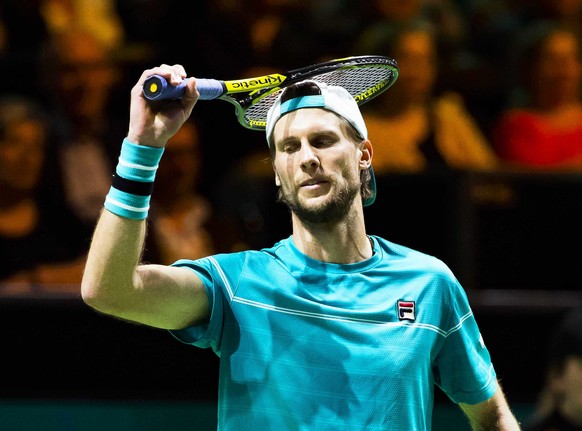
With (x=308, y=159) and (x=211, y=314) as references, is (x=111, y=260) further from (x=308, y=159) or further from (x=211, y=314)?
(x=308, y=159)

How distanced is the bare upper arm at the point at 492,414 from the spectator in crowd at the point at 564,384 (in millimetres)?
1579

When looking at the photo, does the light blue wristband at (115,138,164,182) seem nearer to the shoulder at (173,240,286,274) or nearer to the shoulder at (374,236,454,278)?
the shoulder at (173,240,286,274)

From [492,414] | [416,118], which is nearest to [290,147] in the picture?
[492,414]

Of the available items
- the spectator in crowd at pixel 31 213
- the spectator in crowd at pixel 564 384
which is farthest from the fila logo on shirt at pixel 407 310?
the spectator in crowd at pixel 31 213

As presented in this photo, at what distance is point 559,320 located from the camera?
16.8 ft

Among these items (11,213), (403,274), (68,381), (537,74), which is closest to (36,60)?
(11,213)

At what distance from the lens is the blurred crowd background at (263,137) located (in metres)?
5.19

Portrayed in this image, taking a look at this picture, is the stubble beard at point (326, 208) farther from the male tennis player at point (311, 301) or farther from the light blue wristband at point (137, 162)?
the light blue wristband at point (137, 162)

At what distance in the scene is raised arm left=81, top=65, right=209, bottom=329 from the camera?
2.61m

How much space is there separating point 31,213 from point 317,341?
9.05 ft

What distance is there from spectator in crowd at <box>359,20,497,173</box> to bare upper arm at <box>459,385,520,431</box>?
9.19 feet

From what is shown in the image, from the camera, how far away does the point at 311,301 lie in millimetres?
2965

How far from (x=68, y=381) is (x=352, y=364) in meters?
2.25

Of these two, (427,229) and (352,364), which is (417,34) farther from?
(352,364)
